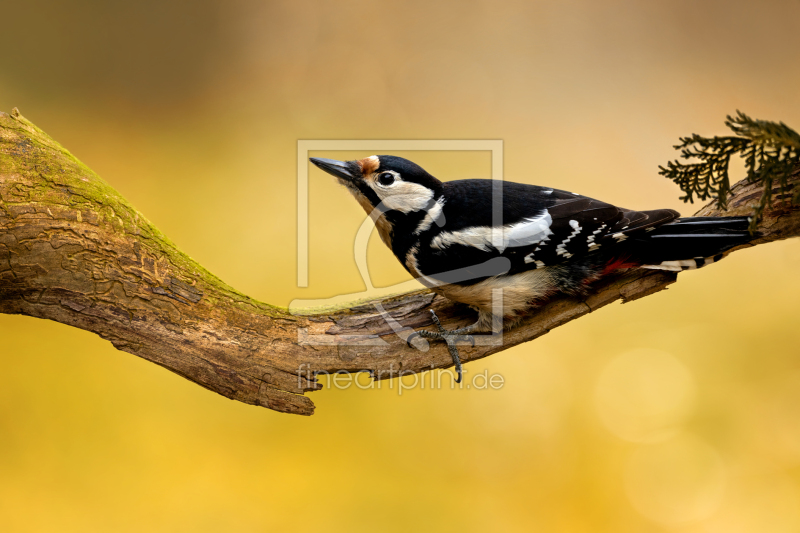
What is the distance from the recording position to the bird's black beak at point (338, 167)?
6.21 feet

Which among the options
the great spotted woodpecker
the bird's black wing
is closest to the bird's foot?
the great spotted woodpecker

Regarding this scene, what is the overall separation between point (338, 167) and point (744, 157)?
1.16 meters

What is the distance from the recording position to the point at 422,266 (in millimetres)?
1829

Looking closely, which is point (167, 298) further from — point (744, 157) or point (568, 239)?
point (744, 157)

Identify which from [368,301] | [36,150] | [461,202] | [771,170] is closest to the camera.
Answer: [771,170]

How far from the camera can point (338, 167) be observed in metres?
1.89

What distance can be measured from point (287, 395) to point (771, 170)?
58.8 inches

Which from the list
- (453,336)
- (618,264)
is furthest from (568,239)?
(453,336)

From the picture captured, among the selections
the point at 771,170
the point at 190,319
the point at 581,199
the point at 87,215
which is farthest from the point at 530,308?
the point at 87,215

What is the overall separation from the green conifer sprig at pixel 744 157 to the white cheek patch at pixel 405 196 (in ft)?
2.33

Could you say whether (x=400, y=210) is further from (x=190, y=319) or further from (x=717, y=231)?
(x=717, y=231)

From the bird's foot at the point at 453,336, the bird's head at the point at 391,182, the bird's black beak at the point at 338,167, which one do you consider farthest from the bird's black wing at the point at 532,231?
the bird's black beak at the point at 338,167

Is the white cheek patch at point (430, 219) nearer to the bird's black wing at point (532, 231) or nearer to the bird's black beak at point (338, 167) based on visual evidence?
the bird's black wing at point (532, 231)

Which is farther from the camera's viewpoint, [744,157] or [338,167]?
[338,167]
